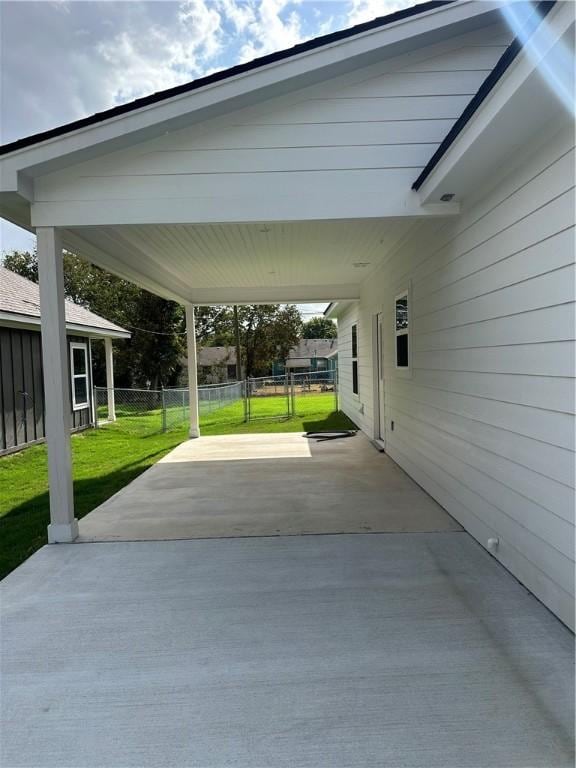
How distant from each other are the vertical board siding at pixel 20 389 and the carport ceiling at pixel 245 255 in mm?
3263

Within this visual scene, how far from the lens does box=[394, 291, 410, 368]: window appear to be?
638 cm

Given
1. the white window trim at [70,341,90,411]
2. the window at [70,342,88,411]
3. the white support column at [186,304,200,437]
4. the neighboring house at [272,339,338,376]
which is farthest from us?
the neighboring house at [272,339,338,376]

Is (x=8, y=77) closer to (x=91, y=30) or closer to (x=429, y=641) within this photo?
(x=91, y=30)

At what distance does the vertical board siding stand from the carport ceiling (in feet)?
10.7

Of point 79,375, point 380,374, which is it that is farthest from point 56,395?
point 79,375

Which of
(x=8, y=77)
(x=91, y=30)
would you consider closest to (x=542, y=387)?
(x=91, y=30)

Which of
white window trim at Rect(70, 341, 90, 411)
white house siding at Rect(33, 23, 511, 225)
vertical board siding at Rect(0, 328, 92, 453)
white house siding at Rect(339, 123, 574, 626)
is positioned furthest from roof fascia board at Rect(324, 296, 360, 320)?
white house siding at Rect(33, 23, 511, 225)

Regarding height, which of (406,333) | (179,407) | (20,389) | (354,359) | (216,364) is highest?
(406,333)

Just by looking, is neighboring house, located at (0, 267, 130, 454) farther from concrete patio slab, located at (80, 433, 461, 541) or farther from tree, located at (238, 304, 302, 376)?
tree, located at (238, 304, 302, 376)

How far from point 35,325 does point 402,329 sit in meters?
7.29

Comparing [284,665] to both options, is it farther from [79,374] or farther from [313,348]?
[313,348]

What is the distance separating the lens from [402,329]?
6.58 metres

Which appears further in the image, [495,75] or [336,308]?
[336,308]

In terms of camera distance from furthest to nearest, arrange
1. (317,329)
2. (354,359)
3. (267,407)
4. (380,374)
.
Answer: (317,329) < (267,407) < (354,359) < (380,374)
